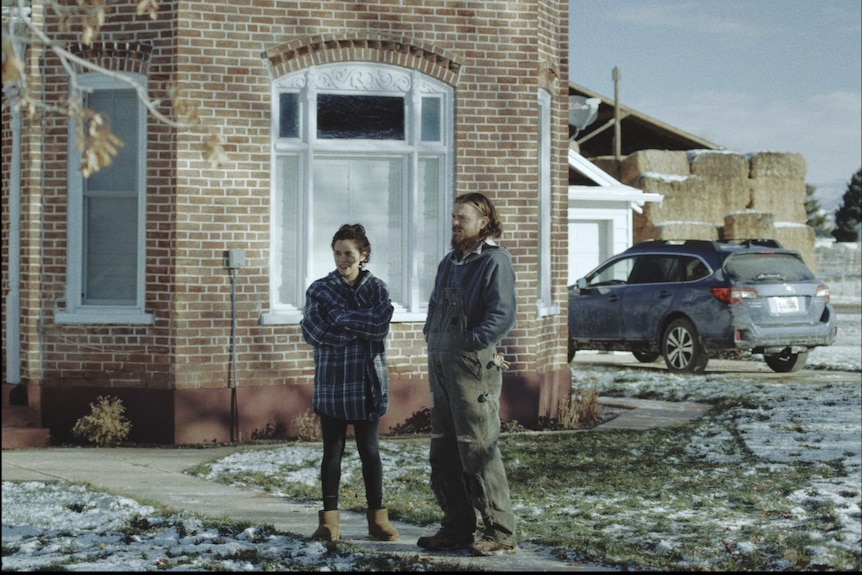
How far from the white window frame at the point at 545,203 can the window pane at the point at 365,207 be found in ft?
5.39

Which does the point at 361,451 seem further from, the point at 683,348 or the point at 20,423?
the point at 683,348

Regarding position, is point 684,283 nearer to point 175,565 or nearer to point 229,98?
point 229,98

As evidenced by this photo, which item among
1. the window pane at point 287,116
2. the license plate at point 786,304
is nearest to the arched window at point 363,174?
the window pane at point 287,116

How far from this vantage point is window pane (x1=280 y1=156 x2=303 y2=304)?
39.3 ft

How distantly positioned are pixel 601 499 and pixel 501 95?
4848 millimetres

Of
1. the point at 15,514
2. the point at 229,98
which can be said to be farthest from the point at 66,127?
the point at 15,514

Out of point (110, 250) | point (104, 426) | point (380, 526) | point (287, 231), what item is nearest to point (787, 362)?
point (287, 231)

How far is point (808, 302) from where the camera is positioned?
57.1 feet

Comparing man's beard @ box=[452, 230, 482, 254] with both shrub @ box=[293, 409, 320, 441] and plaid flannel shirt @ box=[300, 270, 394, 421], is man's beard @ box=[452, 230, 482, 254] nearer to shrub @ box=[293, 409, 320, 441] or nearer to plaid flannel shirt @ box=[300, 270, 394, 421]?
plaid flannel shirt @ box=[300, 270, 394, 421]

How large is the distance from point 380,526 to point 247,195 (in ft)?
16.4

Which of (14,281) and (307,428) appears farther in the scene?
(14,281)

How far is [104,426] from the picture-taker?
11.3m

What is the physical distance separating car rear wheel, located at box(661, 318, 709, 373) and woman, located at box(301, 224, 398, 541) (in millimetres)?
10714

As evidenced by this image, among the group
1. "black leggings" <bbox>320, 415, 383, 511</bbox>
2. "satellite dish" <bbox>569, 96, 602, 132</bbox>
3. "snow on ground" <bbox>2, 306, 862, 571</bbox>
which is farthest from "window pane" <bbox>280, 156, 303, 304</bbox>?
"satellite dish" <bbox>569, 96, 602, 132</bbox>
